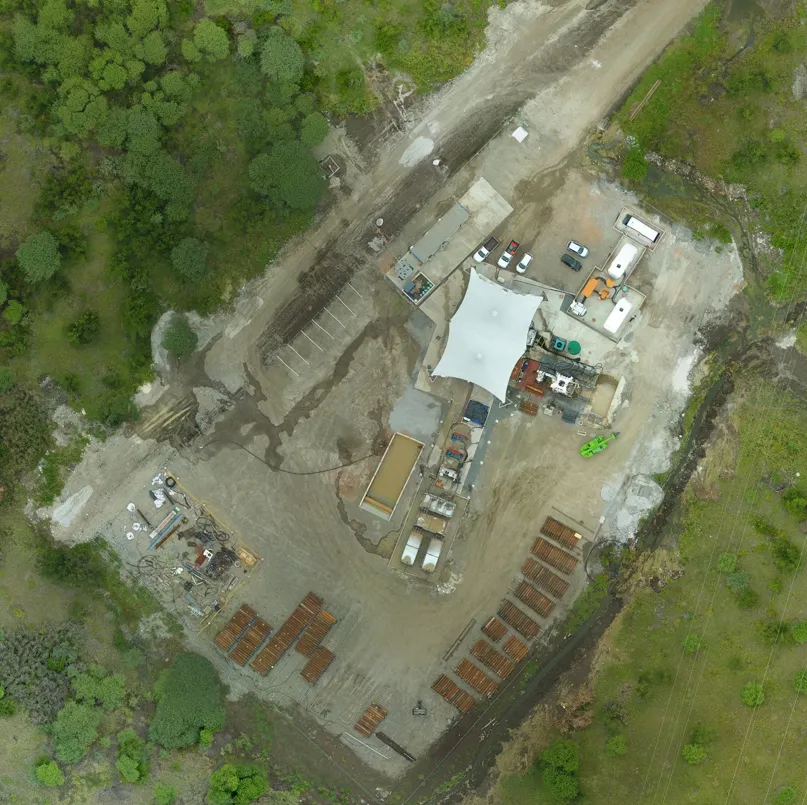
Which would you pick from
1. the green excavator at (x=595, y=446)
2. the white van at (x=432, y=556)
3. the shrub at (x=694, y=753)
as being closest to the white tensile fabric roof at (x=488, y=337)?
the green excavator at (x=595, y=446)

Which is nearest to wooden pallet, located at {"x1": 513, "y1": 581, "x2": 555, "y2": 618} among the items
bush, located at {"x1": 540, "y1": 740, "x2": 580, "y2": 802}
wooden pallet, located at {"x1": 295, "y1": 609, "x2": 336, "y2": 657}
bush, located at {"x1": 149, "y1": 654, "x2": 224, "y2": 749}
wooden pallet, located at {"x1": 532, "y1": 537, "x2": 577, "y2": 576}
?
wooden pallet, located at {"x1": 532, "y1": 537, "x2": 577, "y2": 576}

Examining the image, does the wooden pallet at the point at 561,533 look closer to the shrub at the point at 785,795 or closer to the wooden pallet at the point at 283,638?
the wooden pallet at the point at 283,638

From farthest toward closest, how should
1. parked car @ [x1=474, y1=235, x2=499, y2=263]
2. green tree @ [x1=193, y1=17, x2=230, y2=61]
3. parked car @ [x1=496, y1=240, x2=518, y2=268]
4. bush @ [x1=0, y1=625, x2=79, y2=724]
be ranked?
parked car @ [x1=474, y1=235, x2=499, y2=263] < parked car @ [x1=496, y1=240, x2=518, y2=268] < green tree @ [x1=193, y1=17, x2=230, y2=61] < bush @ [x1=0, y1=625, x2=79, y2=724]

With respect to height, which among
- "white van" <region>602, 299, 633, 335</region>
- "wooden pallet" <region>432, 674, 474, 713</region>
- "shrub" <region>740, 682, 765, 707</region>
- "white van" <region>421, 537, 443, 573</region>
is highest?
"white van" <region>602, 299, 633, 335</region>

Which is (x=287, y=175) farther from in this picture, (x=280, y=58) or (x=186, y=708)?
(x=186, y=708)

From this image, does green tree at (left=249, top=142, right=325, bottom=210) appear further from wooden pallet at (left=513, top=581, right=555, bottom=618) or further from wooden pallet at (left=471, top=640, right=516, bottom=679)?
wooden pallet at (left=471, top=640, right=516, bottom=679)

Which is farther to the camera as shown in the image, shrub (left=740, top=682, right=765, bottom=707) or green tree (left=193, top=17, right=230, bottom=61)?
green tree (left=193, top=17, right=230, bottom=61)

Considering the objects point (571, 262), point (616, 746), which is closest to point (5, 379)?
point (571, 262)

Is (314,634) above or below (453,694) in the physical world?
below
